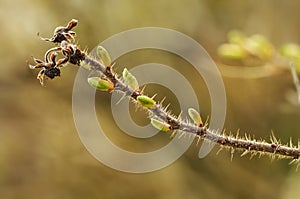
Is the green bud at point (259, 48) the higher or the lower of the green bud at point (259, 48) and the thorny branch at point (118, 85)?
the higher

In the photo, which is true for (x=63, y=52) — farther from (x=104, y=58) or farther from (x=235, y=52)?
(x=235, y=52)

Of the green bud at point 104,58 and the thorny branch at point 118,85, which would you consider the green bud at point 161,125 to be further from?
the green bud at point 104,58

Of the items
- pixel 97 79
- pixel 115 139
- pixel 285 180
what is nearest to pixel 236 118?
pixel 285 180

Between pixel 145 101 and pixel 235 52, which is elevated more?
pixel 235 52

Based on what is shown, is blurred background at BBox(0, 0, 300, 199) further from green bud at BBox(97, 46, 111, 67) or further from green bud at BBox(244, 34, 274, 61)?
green bud at BBox(97, 46, 111, 67)

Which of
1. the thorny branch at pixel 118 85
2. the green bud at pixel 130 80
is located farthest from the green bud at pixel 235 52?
the green bud at pixel 130 80

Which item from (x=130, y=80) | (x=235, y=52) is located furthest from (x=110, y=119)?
(x=130, y=80)

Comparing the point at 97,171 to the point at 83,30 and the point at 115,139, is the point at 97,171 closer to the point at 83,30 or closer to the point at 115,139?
the point at 115,139

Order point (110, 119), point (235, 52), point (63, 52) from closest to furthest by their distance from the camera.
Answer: point (63, 52) < point (235, 52) < point (110, 119)
